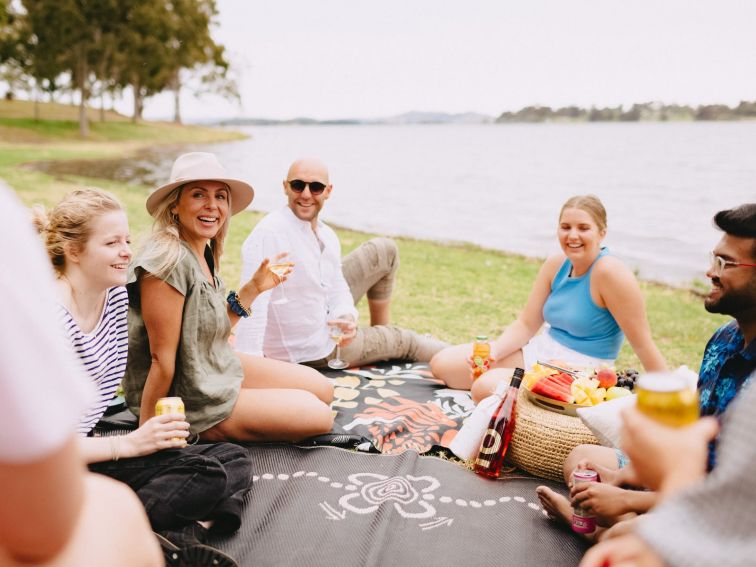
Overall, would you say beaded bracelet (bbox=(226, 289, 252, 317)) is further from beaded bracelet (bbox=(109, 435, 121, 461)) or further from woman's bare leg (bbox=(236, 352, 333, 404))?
beaded bracelet (bbox=(109, 435, 121, 461))

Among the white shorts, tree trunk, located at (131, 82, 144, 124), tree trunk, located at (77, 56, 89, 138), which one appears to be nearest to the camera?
the white shorts

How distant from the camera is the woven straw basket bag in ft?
12.1

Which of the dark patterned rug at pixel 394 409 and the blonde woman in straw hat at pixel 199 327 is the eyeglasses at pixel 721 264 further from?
the blonde woman in straw hat at pixel 199 327

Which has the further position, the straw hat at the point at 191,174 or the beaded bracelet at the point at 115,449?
the straw hat at the point at 191,174

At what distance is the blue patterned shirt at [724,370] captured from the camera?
8.56 feet

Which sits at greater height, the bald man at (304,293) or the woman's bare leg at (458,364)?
the bald man at (304,293)

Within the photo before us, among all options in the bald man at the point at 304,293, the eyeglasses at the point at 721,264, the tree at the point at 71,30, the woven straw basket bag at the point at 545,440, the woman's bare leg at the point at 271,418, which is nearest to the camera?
the eyeglasses at the point at 721,264

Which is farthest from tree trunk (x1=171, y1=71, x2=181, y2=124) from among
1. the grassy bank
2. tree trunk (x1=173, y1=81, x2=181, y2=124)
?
the grassy bank

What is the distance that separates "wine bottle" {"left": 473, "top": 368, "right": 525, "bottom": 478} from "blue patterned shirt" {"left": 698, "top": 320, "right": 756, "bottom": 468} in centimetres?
112

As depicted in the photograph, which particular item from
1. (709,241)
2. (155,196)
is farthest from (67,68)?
(155,196)

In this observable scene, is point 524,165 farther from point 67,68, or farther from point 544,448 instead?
point 544,448

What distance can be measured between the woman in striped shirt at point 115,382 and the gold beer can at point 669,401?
2.20m

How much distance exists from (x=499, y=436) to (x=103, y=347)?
2269 millimetres

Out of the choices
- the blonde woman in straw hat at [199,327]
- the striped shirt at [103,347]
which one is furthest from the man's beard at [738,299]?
the striped shirt at [103,347]
